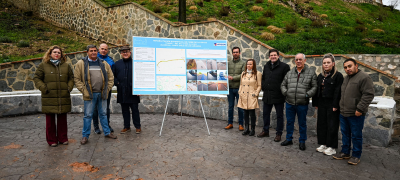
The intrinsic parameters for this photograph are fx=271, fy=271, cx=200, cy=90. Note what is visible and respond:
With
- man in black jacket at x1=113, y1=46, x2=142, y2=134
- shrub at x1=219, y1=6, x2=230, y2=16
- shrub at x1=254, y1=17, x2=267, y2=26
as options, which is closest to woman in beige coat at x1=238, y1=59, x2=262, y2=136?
man in black jacket at x1=113, y1=46, x2=142, y2=134

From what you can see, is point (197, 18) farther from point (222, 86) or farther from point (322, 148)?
point (322, 148)

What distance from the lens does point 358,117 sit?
14.6 feet

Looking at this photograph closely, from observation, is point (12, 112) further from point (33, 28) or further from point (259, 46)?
point (33, 28)

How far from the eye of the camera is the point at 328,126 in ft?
16.2

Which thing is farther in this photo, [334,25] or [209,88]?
[334,25]

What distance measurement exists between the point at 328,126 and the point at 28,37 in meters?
16.2

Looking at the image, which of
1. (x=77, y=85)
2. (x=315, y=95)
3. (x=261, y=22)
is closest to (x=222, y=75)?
(x=315, y=95)

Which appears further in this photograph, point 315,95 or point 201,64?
point 201,64

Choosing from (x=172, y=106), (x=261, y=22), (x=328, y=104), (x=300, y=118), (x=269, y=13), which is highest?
(x=269, y=13)

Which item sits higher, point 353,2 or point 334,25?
point 353,2

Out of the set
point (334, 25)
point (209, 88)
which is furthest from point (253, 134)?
point (334, 25)

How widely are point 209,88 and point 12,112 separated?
18.4 ft

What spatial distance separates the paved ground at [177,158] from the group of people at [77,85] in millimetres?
352

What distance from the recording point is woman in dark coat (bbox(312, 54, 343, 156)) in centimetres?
473
